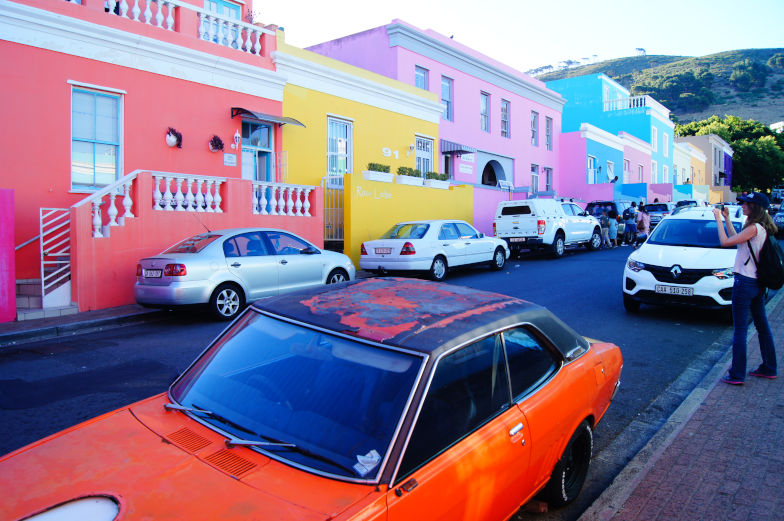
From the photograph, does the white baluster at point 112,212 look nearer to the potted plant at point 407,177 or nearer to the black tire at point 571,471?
the potted plant at point 407,177

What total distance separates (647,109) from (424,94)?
28087mm

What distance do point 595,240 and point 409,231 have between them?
36.0 ft

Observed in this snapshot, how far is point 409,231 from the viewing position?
537 inches

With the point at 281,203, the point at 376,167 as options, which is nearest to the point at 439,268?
the point at 281,203

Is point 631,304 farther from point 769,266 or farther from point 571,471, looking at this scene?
point 571,471

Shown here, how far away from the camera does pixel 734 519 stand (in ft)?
10.7

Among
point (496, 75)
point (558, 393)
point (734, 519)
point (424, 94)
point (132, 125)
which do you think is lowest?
point (734, 519)

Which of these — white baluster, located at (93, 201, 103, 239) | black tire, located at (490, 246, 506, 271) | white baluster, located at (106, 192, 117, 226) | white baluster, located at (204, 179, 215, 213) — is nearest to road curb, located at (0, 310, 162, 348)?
white baluster, located at (93, 201, 103, 239)

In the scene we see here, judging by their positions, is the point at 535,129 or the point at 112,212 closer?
the point at 112,212

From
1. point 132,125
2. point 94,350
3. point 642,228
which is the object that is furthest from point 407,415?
point 642,228

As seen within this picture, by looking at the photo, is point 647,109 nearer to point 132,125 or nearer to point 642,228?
point 642,228

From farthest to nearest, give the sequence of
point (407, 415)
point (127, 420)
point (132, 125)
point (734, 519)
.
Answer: point (132, 125)
point (734, 519)
point (127, 420)
point (407, 415)

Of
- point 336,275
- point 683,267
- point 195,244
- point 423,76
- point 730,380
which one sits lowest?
point 730,380

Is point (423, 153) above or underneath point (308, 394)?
above
